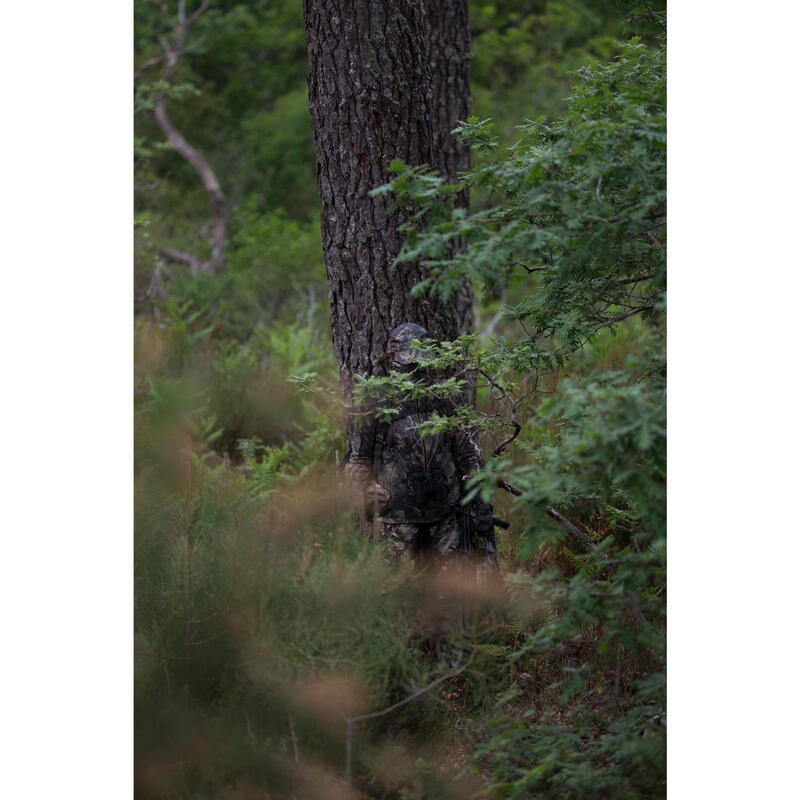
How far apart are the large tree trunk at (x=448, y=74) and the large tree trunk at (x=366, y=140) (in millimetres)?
2087

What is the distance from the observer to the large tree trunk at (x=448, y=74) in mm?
6344

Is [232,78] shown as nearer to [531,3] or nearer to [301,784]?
[531,3]

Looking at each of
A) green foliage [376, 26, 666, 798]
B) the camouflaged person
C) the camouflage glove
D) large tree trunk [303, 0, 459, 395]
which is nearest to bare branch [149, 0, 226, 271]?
large tree trunk [303, 0, 459, 395]

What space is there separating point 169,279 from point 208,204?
618 cm

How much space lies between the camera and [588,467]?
9.80 ft

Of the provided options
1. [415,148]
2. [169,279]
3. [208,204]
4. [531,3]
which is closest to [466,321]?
[415,148]

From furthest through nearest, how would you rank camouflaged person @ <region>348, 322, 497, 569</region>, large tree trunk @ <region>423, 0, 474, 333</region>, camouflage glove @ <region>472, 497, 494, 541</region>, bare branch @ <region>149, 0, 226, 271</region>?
bare branch @ <region>149, 0, 226, 271</region>
large tree trunk @ <region>423, 0, 474, 333</region>
camouflage glove @ <region>472, 497, 494, 541</region>
camouflaged person @ <region>348, 322, 497, 569</region>

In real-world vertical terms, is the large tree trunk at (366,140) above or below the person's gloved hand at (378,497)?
above

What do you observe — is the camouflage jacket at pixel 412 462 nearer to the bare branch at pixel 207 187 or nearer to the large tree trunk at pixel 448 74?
the large tree trunk at pixel 448 74

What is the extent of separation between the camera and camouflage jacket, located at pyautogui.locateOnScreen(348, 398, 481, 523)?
407 centimetres

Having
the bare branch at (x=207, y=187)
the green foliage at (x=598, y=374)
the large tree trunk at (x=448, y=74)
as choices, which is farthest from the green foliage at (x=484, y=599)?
the bare branch at (x=207, y=187)

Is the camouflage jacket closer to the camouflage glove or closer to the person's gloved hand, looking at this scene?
the person's gloved hand

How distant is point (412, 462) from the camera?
4082mm

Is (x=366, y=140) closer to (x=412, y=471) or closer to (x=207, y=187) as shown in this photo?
(x=412, y=471)
